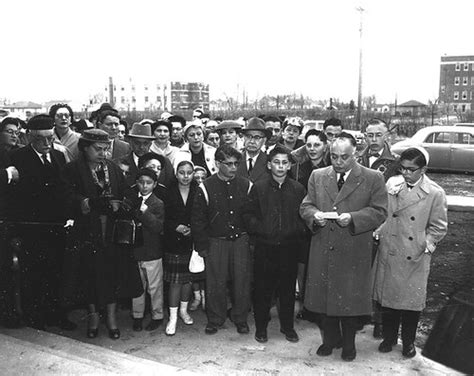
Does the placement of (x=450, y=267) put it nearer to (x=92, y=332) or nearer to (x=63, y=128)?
(x=92, y=332)

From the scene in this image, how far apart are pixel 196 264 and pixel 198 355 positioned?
0.86m

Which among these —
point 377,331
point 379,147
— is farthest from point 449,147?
point 377,331

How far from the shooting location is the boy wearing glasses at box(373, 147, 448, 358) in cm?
412

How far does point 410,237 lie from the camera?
416 cm

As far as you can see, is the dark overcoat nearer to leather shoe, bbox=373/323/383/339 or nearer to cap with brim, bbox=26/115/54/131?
leather shoe, bbox=373/323/383/339

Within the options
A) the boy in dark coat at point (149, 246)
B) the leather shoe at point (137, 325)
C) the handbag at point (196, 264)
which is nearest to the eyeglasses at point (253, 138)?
the boy in dark coat at point (149, 246)

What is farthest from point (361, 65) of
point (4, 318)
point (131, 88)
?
point (131, 88)

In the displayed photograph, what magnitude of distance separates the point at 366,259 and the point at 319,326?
114cm

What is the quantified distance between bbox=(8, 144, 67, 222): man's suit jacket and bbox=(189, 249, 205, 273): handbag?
1.33 metres

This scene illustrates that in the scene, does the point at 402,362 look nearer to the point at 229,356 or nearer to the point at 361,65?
the point at 229,356

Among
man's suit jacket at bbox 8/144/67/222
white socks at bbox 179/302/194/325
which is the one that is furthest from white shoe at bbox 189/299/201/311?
man's suit jacket at bbox 8/144/67/222

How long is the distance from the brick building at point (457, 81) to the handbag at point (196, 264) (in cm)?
8431

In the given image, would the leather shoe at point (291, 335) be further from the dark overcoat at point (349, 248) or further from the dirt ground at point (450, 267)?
the dirt ground at point (450, 267)

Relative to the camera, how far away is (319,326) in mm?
4938
